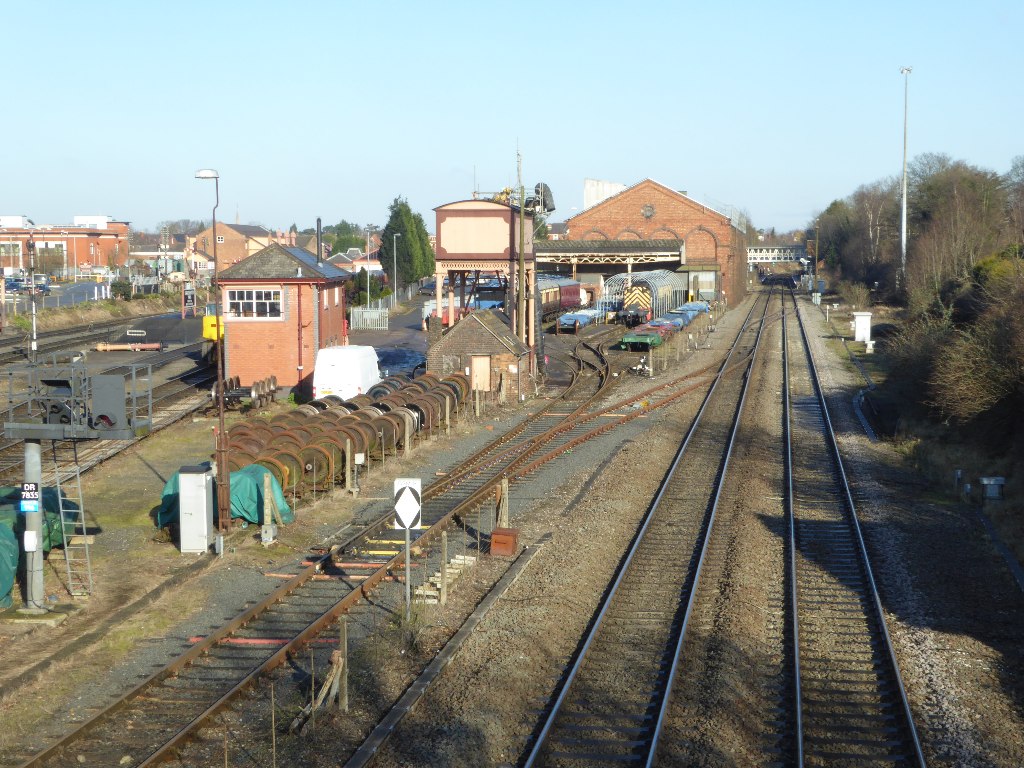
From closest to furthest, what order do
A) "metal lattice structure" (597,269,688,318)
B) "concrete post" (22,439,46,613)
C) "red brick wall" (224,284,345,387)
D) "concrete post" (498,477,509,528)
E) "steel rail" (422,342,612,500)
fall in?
"concrete post" (22,439,46,613) → "concrete post" (498,477,509,528) → "steel rail" (422,342,612,500) → "red brick wall" (224,284,345,387) → "metal lattice structure" (597,269,688,318)

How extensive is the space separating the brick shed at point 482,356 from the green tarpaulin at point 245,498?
51.7 feet

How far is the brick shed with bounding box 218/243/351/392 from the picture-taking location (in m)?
33.7

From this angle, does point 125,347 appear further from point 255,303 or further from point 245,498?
point 245,498

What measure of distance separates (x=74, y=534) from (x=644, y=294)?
4551cm

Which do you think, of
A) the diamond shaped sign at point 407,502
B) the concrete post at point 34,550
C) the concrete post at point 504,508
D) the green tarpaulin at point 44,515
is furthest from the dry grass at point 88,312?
the diamond shaped sign at point 407,502

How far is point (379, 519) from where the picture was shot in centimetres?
1842

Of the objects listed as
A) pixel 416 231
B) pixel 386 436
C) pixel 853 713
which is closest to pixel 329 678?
pixel 853 713

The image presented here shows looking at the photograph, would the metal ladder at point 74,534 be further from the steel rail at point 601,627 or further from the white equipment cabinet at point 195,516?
the steel rail at point 601,627

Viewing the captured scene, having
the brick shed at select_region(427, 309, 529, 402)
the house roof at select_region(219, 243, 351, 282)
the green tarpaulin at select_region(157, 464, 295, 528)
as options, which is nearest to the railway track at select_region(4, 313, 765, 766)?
the green tarpaulin at select_region(157, 464, 295, 528)

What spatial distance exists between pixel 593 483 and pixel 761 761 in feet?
40.5

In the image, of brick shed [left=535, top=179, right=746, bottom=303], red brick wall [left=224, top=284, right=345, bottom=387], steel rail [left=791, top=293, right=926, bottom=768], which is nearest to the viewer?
steel rail [left=791, top=293, right=926, bottom=768]

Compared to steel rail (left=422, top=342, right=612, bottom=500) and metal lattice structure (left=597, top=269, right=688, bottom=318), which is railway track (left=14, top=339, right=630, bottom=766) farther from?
metal lattice structure (left=597, top=269, right=688, bottom=318)

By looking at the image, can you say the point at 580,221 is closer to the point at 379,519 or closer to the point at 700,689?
the point at 379,519

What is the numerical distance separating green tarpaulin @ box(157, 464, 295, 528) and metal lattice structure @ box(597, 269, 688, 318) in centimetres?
4241
